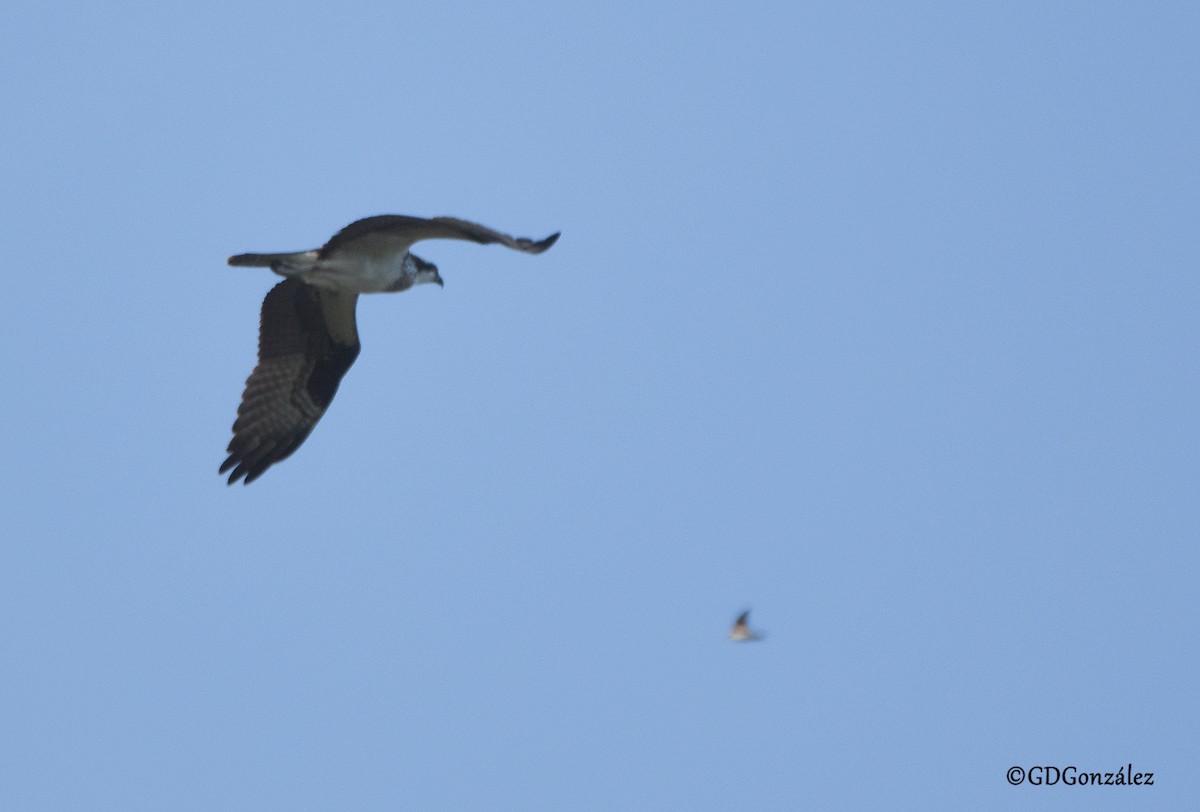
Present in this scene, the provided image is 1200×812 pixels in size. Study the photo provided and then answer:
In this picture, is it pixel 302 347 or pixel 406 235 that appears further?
pixel 302 347

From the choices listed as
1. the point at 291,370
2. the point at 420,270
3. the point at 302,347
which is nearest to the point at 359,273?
the point at 420,270

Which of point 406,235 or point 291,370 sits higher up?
point 406,235

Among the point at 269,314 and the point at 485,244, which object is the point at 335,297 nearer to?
the point at 269,314

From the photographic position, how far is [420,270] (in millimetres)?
13992

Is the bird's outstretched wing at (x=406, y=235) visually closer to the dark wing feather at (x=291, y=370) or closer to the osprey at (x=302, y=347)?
the osprey at (x=302, y=347)

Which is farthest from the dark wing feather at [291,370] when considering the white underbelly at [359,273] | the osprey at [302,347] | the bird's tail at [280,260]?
the bird's tail at [280,260]

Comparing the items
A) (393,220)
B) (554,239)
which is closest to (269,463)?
(393,220)

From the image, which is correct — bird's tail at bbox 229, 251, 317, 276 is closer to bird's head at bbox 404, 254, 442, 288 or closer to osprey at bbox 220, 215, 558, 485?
osprey at bbox 220, 215, 558, 485

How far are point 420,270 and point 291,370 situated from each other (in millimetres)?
1649

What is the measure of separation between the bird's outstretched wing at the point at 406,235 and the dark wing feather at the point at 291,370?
122 centimetres

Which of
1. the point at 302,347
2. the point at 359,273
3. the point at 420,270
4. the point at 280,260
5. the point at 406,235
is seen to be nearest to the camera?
the point at 406,235

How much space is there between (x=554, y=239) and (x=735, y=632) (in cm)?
377

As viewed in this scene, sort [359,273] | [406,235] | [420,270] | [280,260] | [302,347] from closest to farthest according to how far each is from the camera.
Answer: [406,235] → [280,260] → [359,273] → [420,270] → [302,347]

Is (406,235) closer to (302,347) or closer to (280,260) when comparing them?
(280,260)
